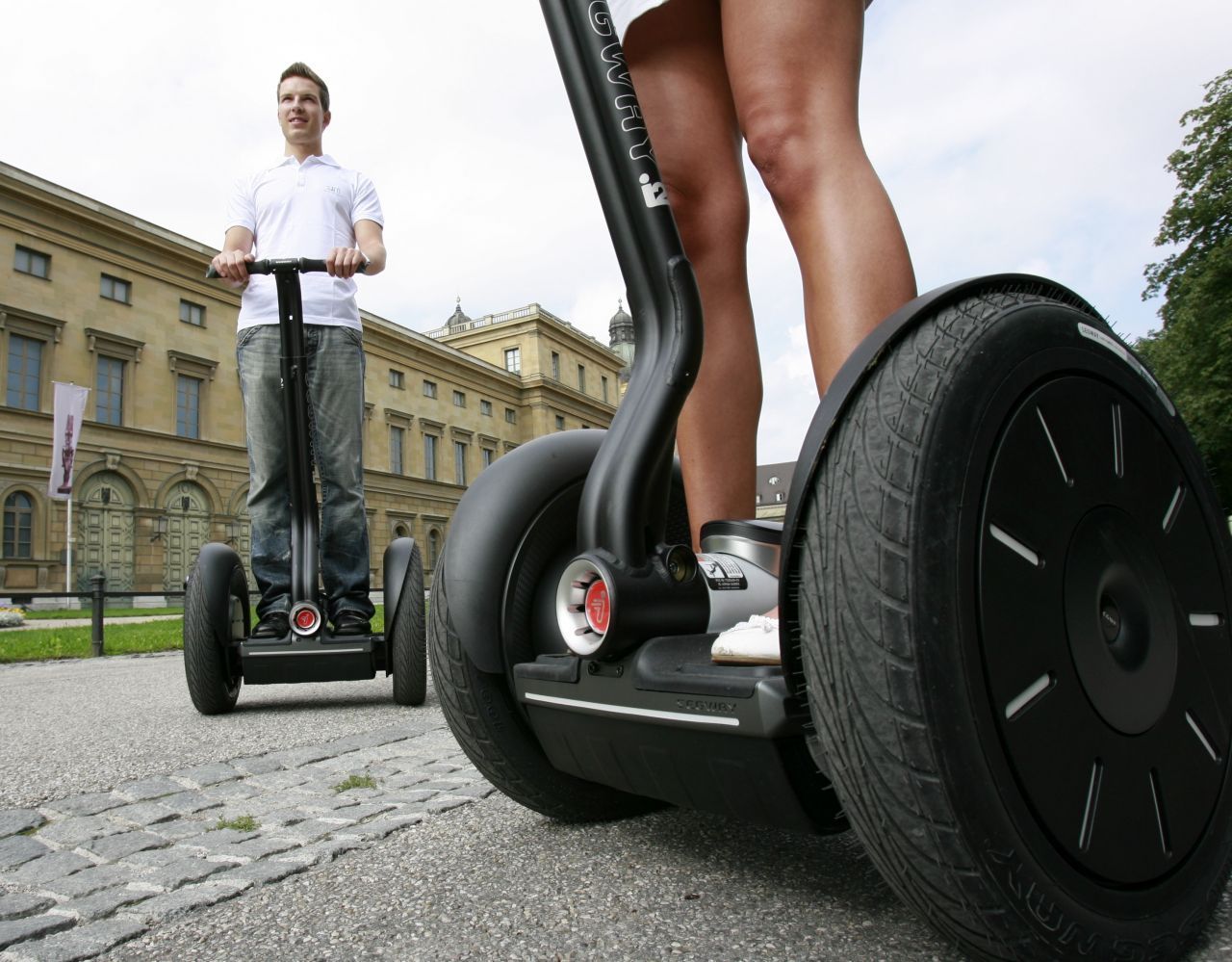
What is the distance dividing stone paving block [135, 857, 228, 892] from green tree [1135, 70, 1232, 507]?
2438 cm

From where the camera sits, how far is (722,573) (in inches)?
46.2

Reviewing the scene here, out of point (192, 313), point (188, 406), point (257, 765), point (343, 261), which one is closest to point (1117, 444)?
point (257, 765)

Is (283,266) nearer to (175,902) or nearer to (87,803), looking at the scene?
(87,803)


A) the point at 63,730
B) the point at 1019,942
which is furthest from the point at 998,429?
the point at 63,730

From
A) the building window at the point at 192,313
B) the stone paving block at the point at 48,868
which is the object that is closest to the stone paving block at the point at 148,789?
the stone paving block at the point at 48,868

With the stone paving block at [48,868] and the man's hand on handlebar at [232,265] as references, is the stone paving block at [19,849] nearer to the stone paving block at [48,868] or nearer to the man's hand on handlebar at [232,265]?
the stone paving block at [48,868]

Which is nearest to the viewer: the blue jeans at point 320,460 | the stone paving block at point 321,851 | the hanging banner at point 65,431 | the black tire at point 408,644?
the stone paving block at point 321,851

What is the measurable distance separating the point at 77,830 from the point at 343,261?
1.89 meters

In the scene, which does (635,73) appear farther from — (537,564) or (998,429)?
(998,429)

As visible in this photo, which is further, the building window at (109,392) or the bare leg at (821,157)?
the building window at (109,392)

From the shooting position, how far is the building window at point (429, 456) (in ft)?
133

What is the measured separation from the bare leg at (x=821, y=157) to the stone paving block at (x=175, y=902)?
1033 millimetres

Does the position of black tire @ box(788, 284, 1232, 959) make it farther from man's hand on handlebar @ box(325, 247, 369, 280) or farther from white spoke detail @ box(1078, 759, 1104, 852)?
man's hand on handlebar @ box(325, 247, 369, 280)

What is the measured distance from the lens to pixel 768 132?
127cm
